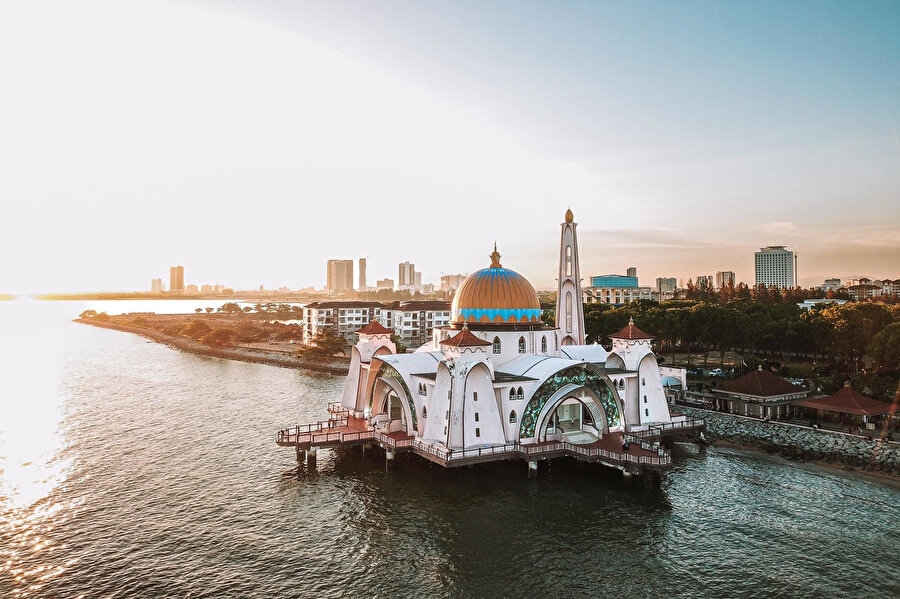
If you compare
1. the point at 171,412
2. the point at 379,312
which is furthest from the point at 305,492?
the point at 379,312

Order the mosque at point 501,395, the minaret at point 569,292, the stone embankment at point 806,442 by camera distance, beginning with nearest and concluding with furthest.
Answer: the mosque at point 501,395
the stone embankment at point 806,442
the minaret at point 569,292

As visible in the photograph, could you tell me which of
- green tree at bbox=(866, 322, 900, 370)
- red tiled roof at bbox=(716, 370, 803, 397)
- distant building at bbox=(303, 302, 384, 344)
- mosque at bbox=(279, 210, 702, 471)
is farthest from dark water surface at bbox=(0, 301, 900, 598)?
distant building at bbox=(303, 302, 384, 344)

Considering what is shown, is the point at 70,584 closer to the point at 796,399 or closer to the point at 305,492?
the point at 305,492

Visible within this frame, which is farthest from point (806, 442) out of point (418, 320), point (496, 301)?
point (418, 320)

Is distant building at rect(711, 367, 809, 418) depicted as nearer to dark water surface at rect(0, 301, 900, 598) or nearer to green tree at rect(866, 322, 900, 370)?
dark water surface at rect(0, 301, 900, 598)

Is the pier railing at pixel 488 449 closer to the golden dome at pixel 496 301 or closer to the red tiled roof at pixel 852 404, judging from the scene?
the golden dome at pixel 496 301

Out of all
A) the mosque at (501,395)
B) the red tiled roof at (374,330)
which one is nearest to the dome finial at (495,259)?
the mosque at (501,395)

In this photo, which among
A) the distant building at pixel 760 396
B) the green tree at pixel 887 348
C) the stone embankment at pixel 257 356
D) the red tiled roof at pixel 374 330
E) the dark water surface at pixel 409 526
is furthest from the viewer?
the stone embankment at pixel 257 356

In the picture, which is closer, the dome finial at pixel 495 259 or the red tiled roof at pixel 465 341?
the red tiled roof at pixel 465 341
